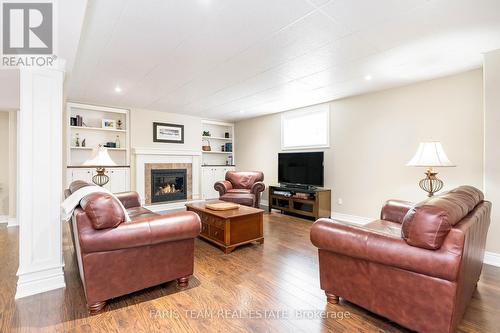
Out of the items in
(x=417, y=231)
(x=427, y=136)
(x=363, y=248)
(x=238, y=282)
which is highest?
(x=427, y=136)

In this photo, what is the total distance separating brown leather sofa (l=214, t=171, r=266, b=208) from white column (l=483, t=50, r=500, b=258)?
3431 millimetres

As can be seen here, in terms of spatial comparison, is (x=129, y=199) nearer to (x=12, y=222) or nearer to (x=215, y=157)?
(x=12, y=222)

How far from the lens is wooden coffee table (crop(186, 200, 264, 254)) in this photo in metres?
3.06

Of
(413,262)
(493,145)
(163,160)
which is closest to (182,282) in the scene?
(413,262)

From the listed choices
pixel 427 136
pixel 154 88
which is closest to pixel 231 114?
pixel 154 88

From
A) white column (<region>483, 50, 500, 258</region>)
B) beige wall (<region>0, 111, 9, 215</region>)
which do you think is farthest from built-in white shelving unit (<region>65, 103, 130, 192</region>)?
white column (<region>483, 50, 500, 258</region>)

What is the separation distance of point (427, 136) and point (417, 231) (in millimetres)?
2990

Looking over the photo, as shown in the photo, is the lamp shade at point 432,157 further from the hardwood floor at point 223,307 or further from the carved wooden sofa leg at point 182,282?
the carved wooden sofa leg at point 182,282

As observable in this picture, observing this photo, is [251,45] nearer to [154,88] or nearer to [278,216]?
[154,88]

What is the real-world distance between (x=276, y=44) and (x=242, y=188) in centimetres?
365

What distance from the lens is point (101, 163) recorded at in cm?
363

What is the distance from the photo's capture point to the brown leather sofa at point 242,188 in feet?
16.4
